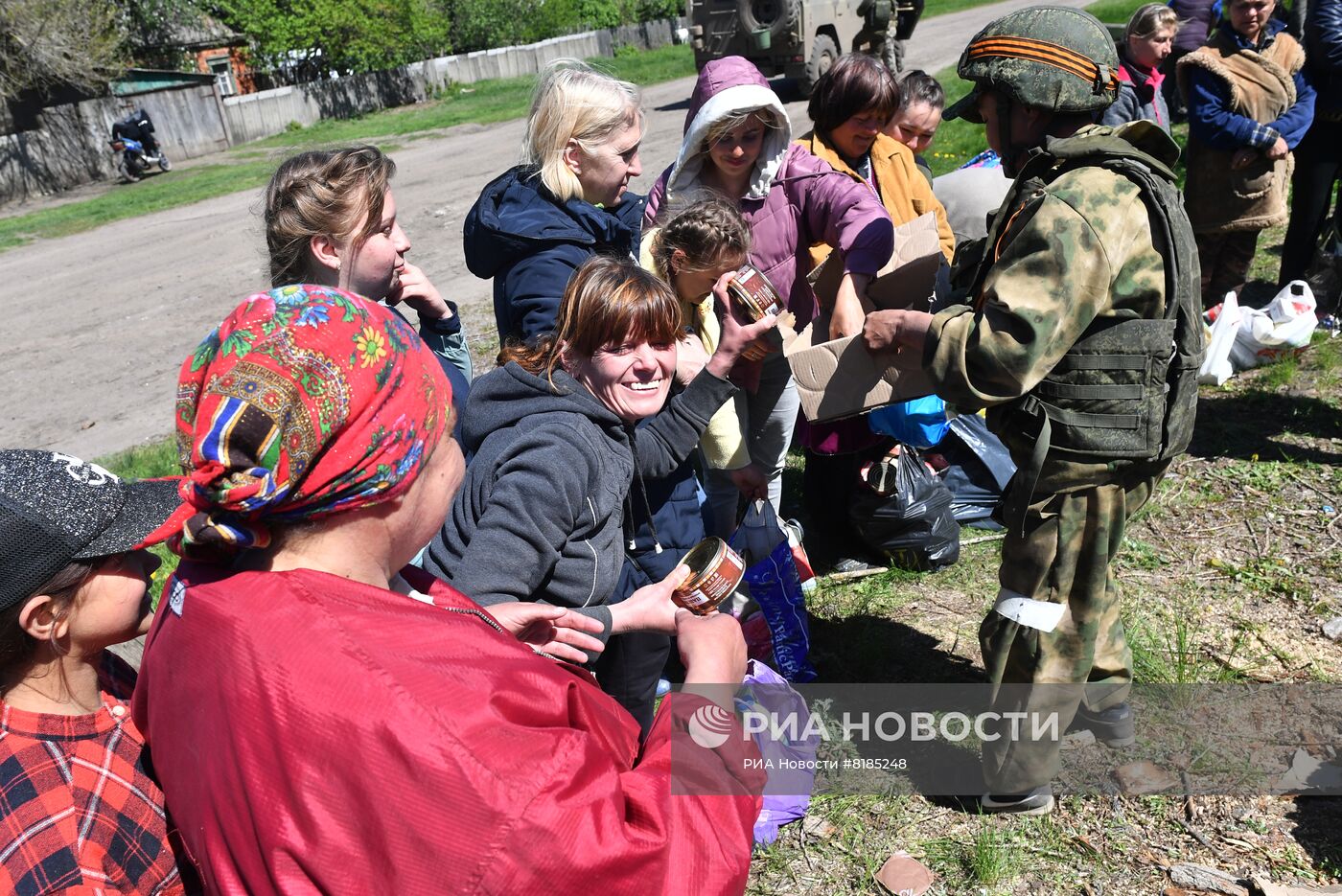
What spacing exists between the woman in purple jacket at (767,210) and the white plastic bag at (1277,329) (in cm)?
332

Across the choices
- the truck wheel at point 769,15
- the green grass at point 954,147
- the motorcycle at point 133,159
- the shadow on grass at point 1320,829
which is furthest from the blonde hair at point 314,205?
the motorcycle at point 133,159

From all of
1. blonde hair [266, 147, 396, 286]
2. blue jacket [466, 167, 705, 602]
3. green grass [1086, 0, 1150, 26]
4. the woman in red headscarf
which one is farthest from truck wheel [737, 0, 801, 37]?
the woman in red headscarf

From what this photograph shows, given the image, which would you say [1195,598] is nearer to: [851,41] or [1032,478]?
[1032,478]

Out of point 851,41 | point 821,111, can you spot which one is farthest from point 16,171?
point 821,111

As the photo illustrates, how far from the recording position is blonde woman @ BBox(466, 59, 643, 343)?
3.36m

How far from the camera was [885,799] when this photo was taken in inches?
128

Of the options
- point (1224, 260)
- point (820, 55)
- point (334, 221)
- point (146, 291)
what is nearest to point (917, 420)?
point (334, 221)

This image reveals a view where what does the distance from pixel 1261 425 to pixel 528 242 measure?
14.2 feet

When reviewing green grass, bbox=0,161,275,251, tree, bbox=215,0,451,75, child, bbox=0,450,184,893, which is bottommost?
green grass, bbox=0,161,275,251

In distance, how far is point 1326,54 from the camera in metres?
5.63

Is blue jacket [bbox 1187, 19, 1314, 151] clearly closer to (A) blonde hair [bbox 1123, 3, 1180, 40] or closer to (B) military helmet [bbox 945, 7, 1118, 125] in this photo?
(A) blonde hair [bbox 1123, 3, 1180, 40]

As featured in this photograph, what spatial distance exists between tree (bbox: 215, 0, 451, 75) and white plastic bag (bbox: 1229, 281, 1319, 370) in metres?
30.0

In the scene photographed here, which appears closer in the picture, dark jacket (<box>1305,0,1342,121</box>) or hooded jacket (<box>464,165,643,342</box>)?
A: hooded jacket (<box>464,165,643,342</box>)

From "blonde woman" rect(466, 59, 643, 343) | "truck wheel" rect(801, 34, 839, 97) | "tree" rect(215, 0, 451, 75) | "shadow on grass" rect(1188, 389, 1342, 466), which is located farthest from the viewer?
"tree" rect(215, 0, 451, 75)
